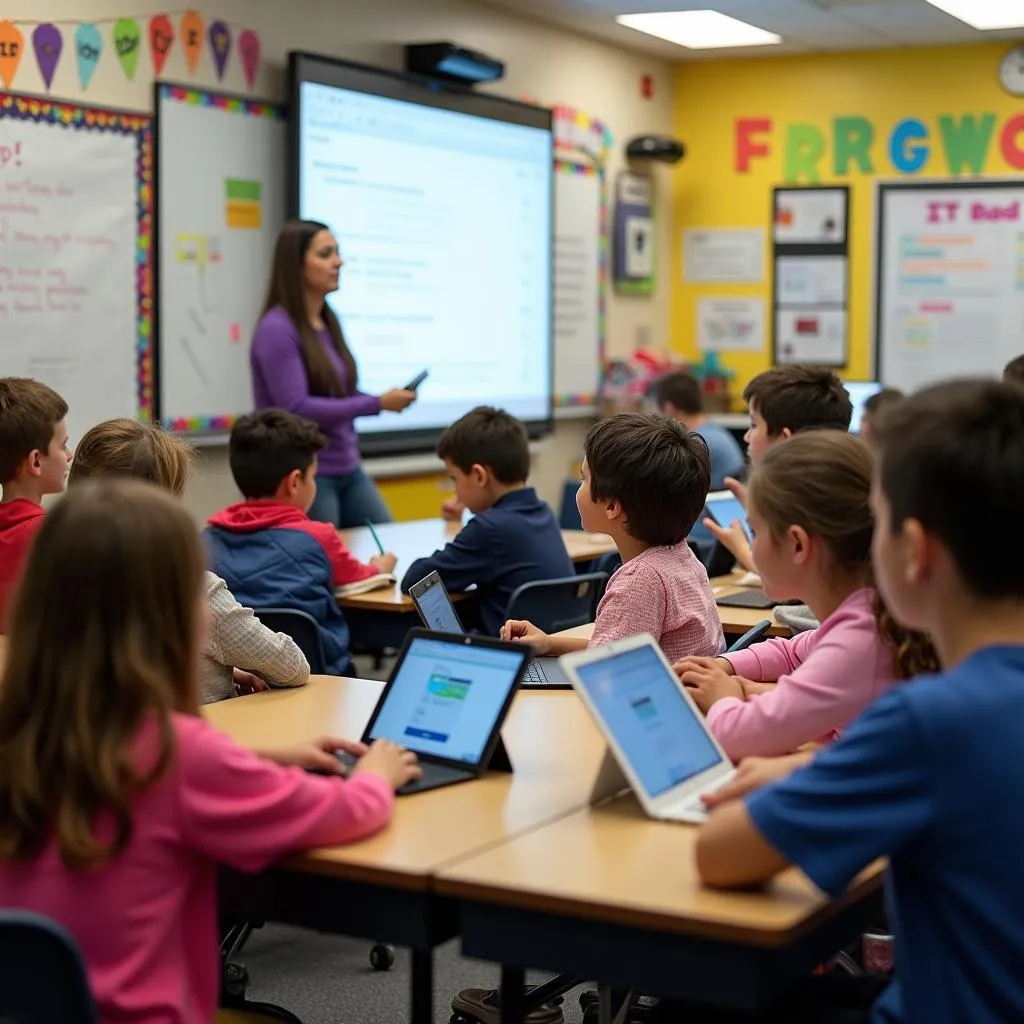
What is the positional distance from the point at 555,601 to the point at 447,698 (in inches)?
76.0

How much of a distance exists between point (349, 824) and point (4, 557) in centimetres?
155

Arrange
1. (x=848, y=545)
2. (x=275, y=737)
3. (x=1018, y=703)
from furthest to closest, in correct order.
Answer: (x=275, y=737)
(x=848, y=545)
(x=1018, y=703)

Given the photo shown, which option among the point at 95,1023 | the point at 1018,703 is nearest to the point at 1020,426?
the point at 1018,703

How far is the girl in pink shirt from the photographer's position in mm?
1554

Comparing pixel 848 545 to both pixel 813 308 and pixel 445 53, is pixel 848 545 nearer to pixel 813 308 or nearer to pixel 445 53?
pixel 445 53

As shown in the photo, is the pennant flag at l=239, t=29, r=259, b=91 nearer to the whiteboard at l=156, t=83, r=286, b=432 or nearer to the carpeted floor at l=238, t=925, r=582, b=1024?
the whiteboard at l=156, t=83, r=286, b=432

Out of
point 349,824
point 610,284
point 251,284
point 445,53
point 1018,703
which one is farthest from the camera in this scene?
point 610,284

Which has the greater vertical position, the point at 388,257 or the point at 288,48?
the point at 288,48

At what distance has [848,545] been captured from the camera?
2.08 m

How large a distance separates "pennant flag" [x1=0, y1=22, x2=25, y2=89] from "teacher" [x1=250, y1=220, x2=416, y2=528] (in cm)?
98

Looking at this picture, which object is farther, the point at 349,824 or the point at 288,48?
the point at 288,48

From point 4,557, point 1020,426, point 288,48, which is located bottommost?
point 4,557

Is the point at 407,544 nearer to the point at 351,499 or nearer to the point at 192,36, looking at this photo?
the point at 351,499

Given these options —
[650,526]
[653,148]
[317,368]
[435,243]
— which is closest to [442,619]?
[650,526]
